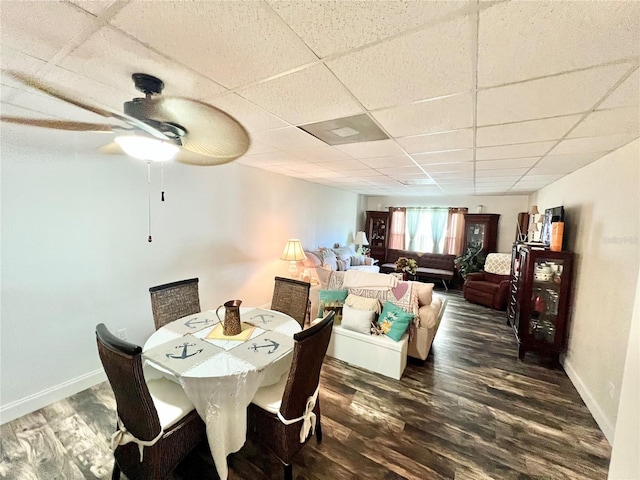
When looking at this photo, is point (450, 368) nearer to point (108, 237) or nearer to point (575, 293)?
point (575, 293)

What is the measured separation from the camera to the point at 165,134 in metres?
1.54

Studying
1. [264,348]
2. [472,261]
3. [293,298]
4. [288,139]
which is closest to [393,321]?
[293,298]

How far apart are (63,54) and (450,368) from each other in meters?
3.87

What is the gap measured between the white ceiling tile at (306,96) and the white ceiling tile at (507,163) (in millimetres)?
2004

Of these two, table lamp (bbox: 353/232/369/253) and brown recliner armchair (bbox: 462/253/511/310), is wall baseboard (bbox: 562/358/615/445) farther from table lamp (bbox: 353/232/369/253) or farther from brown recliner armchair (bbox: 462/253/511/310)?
table lamp (bbox: 353/232/369/253)

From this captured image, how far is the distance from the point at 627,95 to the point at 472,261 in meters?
5.00

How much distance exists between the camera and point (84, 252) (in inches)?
87.4

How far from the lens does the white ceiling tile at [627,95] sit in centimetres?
117

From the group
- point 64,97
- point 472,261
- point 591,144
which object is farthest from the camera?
point 472,261

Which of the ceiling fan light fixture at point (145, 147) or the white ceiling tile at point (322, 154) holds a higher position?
the white ceiling tile at point (322, 154)

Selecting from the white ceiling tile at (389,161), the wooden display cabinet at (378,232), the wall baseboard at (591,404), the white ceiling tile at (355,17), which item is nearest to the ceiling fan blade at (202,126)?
the white ceiling tile at (355,17)

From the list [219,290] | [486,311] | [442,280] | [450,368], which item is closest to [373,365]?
[450,368]

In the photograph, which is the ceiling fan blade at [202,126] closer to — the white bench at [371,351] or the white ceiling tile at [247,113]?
the white ceiling tile at [247,113]

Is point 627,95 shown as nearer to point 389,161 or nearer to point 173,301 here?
point 389,161
